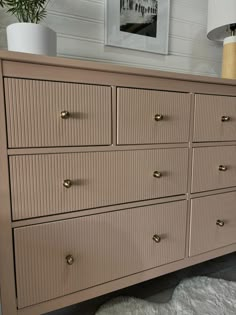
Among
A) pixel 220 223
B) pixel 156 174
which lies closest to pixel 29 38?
pixel 156 174

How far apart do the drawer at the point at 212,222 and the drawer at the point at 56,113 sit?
0.57 metres

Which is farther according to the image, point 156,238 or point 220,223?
point 220,223

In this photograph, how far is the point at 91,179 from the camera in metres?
0.84

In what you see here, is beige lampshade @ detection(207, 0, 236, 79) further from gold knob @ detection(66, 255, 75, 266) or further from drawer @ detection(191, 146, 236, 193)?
gold knob @ detection(66, 255, 75, 266)

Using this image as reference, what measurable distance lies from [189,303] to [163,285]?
169 millimetres

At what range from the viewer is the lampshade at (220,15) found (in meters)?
1.26

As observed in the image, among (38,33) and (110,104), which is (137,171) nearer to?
(110,104)

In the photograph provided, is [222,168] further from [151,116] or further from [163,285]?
[163,285]

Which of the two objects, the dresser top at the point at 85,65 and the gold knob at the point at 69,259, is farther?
the gold knob at the point at 69,259

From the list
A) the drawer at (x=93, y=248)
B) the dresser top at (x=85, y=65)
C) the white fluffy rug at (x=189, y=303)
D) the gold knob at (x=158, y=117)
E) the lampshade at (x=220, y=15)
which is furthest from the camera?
the lampshade at (x=220, y=15)

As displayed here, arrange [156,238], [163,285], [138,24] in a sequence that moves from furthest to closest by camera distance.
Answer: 1. [138,24]
2. [163,285]
3. [156,238]

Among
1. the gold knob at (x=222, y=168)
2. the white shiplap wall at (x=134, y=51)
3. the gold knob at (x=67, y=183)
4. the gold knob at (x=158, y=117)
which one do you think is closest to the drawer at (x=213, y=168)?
the gold knob at (x=222, y=168)

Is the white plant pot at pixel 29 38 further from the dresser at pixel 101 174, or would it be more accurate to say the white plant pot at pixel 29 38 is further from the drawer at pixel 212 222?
the drawer at pixel 212 222

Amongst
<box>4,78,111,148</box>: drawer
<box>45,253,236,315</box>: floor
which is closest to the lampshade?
<box>4,78,111,148</box>: drawer
